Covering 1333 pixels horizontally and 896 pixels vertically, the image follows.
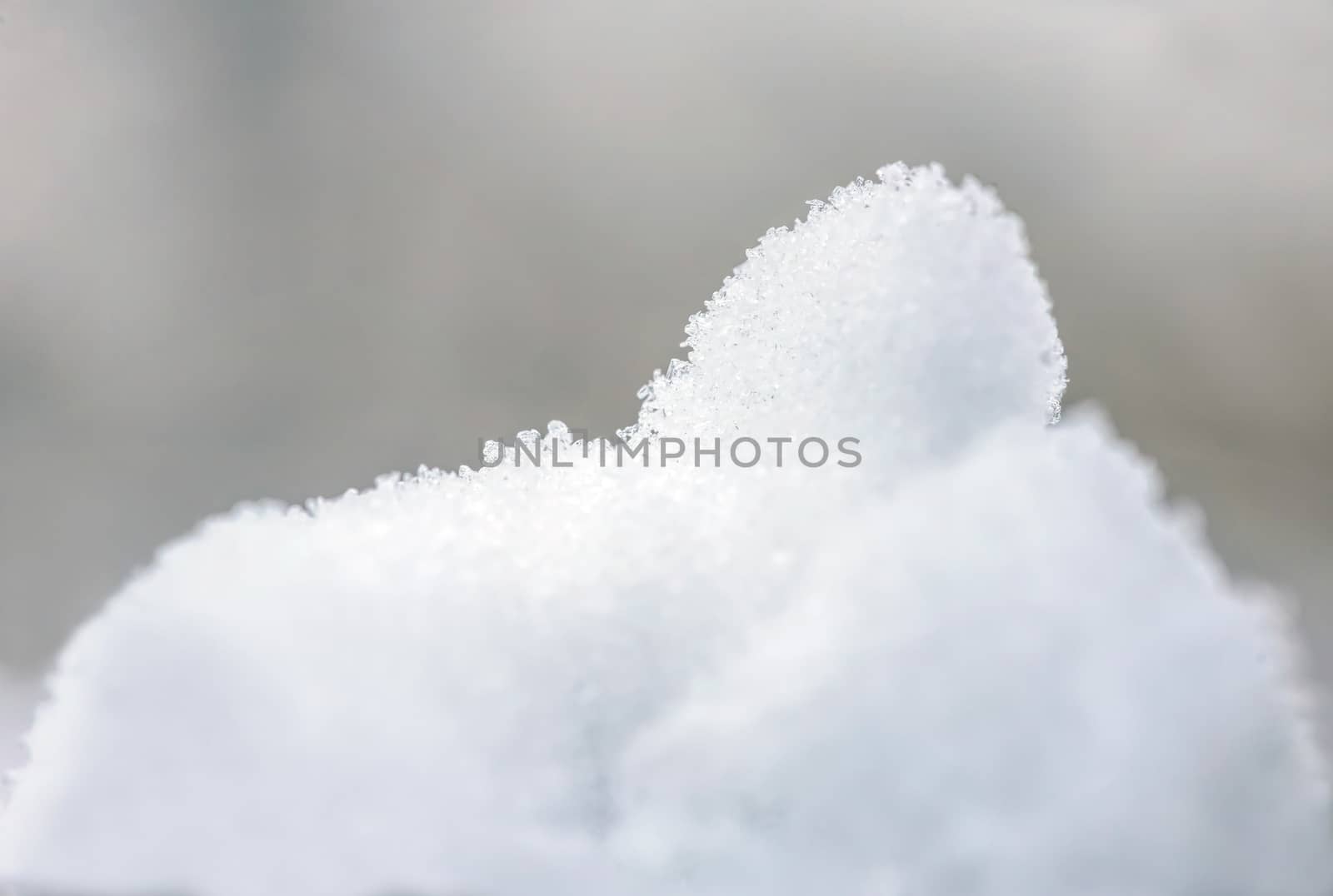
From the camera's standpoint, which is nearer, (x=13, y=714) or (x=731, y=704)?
(x=731, y=704)

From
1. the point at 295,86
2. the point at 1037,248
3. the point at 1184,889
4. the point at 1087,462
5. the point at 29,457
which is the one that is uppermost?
the point at 295,86

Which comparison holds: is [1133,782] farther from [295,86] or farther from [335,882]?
[295,86]

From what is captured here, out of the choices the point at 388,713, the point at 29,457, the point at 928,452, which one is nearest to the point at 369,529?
the point at 388,713

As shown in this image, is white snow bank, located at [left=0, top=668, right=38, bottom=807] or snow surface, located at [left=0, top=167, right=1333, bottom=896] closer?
snow surface, located at [left=0, top=167, right=1333, bottom=896]

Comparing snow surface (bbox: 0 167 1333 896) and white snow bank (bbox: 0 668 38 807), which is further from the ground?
white snow bank (bbox: 0 668 38 807)

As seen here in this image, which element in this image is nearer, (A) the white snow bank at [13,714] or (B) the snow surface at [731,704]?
(B) the snow surface at [731,704]

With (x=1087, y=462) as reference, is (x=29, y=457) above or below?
above

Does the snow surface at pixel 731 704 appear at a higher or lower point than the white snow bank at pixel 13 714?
lower

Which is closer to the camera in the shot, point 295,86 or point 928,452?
point 928,452
